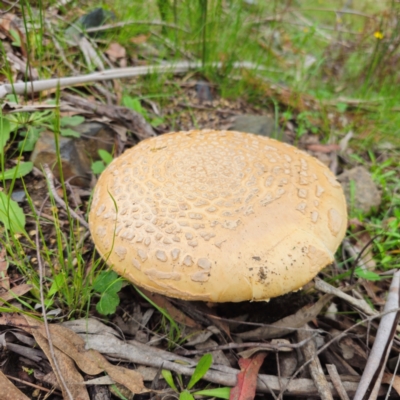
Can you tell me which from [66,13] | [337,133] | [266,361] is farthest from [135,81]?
[266,361]

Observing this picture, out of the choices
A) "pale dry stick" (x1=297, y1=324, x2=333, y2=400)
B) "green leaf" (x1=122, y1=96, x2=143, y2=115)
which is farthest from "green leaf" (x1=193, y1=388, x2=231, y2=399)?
"green leaf" (x1=122, y1=96, x2=143, y2=115)

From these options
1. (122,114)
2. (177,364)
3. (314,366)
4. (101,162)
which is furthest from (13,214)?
(314,366)

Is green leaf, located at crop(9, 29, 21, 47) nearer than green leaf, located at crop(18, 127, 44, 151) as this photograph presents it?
No

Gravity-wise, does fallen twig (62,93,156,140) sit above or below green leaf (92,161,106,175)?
above

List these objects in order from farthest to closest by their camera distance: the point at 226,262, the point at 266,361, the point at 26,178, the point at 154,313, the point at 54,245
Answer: the point at 26,178 → the point at 54,245 → the point at 154,313 → the point at 266,361 → the point at 226,262

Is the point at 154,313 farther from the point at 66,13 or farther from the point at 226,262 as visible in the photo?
the point at 66,13

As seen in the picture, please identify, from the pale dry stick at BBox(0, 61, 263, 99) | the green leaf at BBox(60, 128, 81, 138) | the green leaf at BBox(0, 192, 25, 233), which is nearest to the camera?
the green leaf at BBox(0, 192, 25, 233)

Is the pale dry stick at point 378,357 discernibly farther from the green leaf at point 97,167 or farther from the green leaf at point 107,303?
the green leaf at point 97,167

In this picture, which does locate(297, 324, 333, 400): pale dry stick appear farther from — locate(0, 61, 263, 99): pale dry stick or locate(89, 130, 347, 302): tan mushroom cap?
locate(0, 61, 263, 99): pale dry stick
